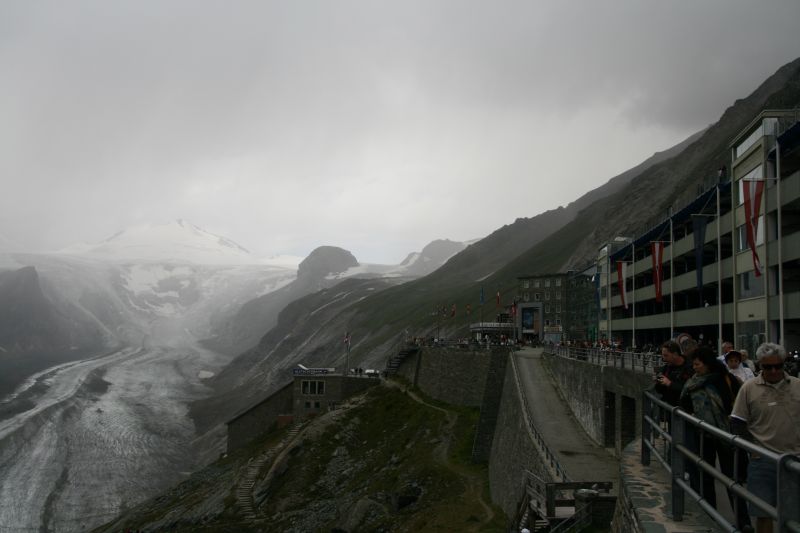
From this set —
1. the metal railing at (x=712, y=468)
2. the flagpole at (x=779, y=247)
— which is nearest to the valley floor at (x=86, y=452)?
the flagpole at (x=779, y=247)

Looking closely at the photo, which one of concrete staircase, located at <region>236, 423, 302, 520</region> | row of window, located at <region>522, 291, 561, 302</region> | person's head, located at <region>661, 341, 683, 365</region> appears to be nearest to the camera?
person's head, located at <region>661, 341, 683, 365</region>

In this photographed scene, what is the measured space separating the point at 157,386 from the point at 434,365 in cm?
11327

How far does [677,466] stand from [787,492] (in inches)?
117

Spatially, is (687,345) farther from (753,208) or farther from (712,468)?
(753,208)

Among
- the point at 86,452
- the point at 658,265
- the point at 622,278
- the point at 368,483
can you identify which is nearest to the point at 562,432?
the point at 368,483

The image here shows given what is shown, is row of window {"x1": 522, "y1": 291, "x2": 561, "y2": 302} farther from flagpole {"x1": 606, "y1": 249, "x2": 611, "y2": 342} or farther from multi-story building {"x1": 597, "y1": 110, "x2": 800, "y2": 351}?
multi-story building {"x1": 597, "y1": 110, "x2": 800, "y2": 351}

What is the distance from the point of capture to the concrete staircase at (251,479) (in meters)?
54.2

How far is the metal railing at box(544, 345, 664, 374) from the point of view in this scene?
2809 cm

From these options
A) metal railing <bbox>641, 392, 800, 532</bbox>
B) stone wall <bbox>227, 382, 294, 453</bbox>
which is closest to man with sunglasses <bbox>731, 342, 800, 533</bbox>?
metal railing <bbox>641, 392, 800, 532</bbox>

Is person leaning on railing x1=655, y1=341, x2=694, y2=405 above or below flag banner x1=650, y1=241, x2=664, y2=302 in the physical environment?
below

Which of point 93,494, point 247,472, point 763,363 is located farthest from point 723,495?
point 93,494

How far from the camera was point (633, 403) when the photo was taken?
30078 millimetres

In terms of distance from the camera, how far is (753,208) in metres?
35.4

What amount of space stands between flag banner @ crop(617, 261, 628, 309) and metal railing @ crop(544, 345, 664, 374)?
983 centimetres
